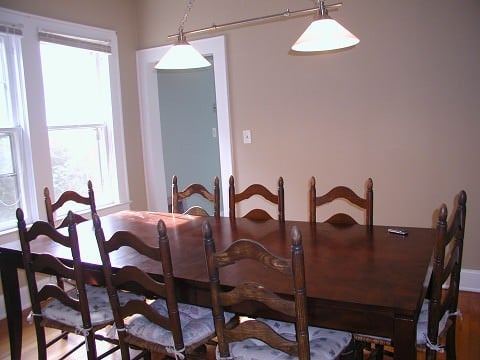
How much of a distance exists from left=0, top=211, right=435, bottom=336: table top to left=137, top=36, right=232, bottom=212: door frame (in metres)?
1.41

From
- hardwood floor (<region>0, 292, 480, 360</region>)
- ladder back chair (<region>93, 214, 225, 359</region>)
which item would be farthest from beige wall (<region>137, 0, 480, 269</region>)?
ladder back chair (<region>93, 214, 225, 359</region>)

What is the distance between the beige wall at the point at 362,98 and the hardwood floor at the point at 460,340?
15.3 inches

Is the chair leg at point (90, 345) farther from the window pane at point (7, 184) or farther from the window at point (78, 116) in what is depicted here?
the window at point (78, 116)

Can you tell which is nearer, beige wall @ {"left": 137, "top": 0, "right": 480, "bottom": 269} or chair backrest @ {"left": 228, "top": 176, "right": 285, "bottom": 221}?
chair backrest @ {"left": 228, "top": 176, "right": 285, "bottom": 221}

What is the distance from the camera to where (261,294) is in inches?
56.9

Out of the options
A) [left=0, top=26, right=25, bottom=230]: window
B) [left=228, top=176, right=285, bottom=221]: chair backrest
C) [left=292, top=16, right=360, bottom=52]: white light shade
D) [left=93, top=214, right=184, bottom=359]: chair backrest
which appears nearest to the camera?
[left=93, top=214, right=184, bottom=359]: chair backrest

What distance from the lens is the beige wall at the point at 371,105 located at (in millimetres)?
3051

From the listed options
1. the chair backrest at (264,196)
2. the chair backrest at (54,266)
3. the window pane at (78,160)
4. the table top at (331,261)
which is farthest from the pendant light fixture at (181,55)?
the window pane at (78,160)

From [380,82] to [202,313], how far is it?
2.24m

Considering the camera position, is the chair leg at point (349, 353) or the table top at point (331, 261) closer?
the table top at point (331, 261)

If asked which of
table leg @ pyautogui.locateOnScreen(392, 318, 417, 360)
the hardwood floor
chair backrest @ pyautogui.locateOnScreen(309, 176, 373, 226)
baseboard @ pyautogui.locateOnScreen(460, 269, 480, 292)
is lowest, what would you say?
the hardwood floor

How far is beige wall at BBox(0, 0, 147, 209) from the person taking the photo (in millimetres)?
3762

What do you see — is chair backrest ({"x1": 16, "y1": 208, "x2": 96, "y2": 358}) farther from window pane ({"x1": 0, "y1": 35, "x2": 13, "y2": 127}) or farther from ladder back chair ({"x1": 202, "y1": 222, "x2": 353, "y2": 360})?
window pane ({"x1": 0, "y1": 35, "x2": 13, "y2": 127})

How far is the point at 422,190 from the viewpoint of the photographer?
3.24 meters
